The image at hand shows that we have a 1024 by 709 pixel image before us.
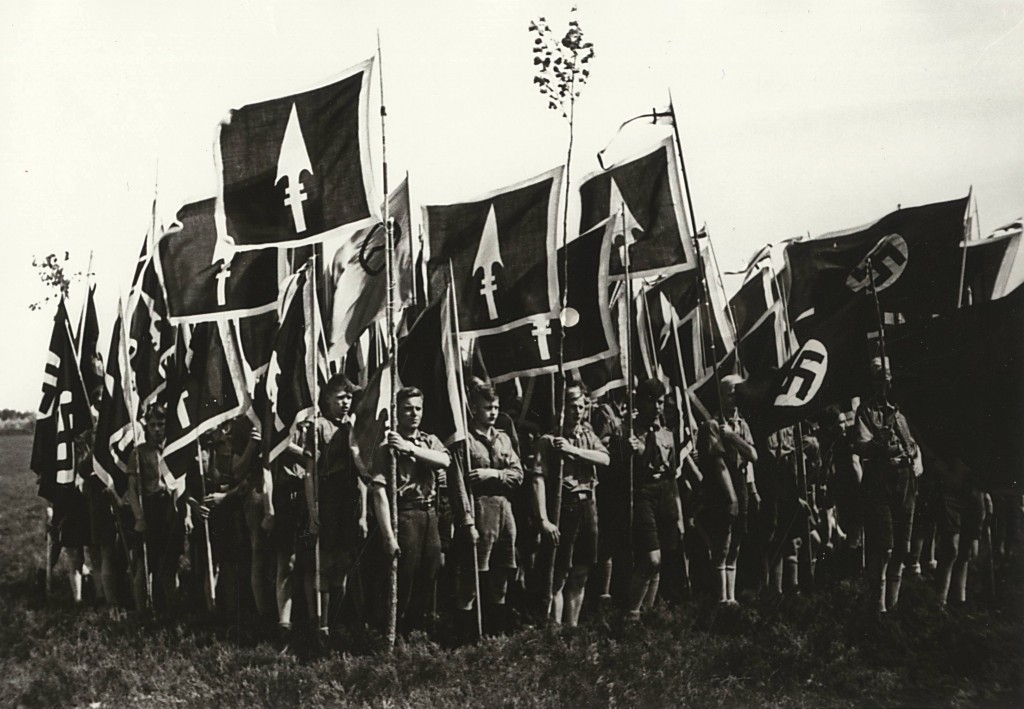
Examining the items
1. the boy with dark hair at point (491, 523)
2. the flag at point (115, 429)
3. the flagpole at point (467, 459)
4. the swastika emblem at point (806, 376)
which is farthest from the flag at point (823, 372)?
the flag at point (115, 429)

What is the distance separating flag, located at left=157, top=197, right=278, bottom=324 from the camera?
6723 mm

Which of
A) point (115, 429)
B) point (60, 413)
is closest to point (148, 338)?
point (115, 429)

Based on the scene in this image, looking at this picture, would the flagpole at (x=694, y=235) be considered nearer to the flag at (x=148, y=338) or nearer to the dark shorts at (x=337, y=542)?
the dark shorts at (x=337, y=542)

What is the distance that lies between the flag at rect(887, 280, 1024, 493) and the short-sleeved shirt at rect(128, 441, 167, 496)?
5089 mm

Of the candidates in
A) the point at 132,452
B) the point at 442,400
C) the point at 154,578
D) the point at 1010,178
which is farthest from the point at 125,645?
the point at 1010,178

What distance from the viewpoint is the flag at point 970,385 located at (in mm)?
6457

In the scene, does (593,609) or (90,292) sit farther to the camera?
(90,292)

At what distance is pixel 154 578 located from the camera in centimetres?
692

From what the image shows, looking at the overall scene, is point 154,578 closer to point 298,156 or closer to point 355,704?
point 355,704

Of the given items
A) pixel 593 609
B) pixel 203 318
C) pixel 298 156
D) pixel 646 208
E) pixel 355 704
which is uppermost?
pixel 298 156

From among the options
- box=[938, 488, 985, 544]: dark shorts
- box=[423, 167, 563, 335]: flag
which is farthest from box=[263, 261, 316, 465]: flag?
box=[938, 488, 985, 544]: dark shorts

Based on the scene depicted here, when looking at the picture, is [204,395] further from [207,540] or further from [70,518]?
[70,518]

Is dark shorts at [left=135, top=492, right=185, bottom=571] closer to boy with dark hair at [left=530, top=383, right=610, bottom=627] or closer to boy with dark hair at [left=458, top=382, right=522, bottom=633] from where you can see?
boy with dark hair at [left=458, top=382, right=522, bottom=633]

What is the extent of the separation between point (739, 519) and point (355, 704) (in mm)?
2767
